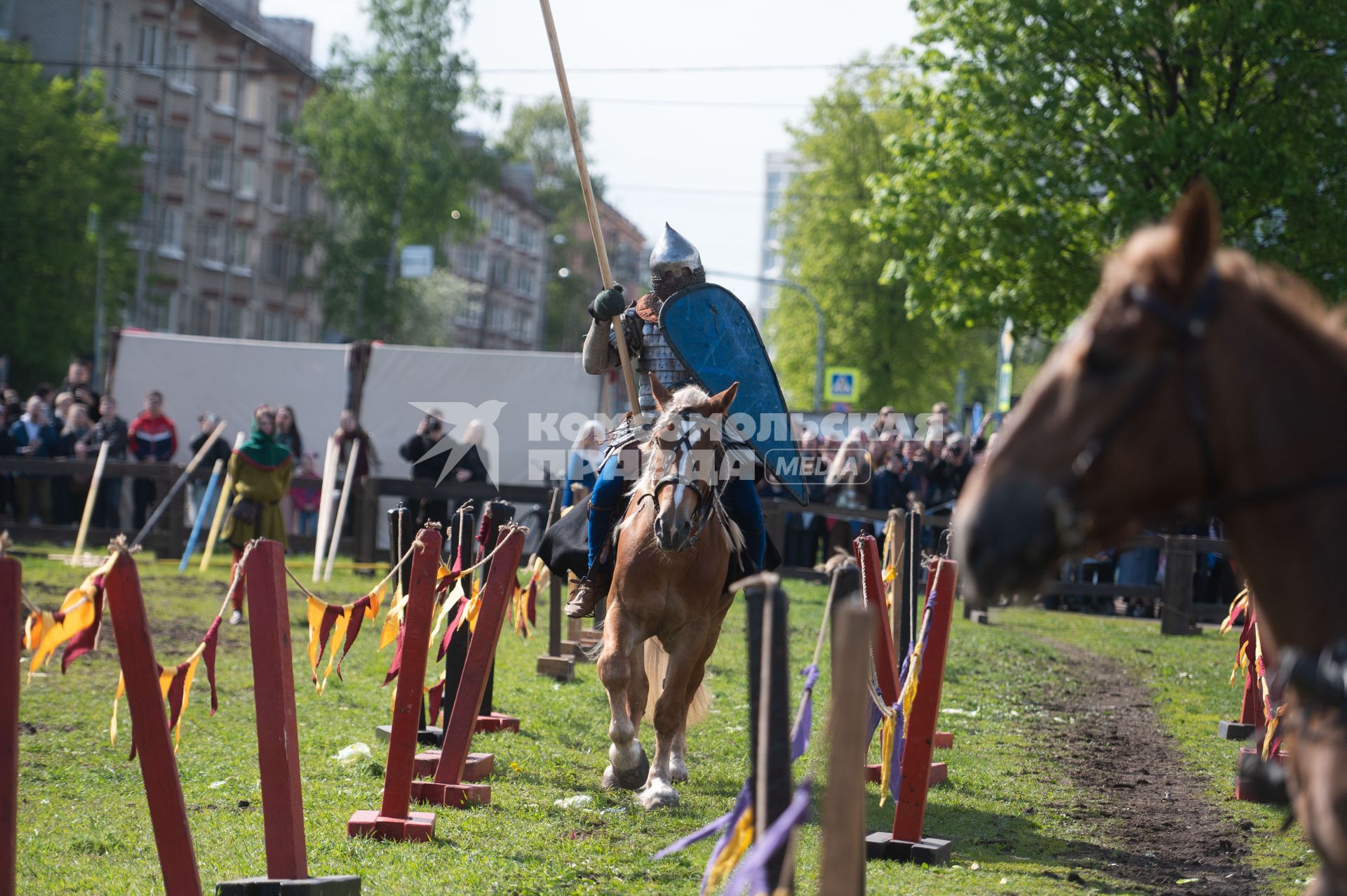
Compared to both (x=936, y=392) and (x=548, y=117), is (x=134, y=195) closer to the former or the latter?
(x=936, y=392)

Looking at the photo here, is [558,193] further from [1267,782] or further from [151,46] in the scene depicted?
[1267,782]

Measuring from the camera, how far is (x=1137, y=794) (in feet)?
25.5

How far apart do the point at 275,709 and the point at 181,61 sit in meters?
50.6

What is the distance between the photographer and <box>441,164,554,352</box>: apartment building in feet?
251

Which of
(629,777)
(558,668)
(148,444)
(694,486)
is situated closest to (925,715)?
(694,486)

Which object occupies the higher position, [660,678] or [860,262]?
[860,262]

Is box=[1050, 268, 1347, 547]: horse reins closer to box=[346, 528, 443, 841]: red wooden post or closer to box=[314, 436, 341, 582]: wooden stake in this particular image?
box=[346, 528, 443, 841]: red wooden post

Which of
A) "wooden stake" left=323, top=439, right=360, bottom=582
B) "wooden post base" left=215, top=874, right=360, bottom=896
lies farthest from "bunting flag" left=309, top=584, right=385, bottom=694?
"wooden stake" left=323, top=439, right=360, bottom=582

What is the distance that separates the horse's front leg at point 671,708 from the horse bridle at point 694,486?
0.57m

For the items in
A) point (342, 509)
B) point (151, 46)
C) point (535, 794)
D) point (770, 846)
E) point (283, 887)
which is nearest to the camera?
point (770, 846)

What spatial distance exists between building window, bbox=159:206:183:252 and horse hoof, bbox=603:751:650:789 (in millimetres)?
47750

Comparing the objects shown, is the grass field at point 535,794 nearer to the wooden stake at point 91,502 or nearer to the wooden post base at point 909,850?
the wooden post base at point 909,850

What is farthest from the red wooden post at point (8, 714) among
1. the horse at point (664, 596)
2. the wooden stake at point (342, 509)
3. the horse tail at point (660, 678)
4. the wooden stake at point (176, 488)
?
the wooden stake at point (176, 488)

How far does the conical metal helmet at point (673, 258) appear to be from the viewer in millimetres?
8484
